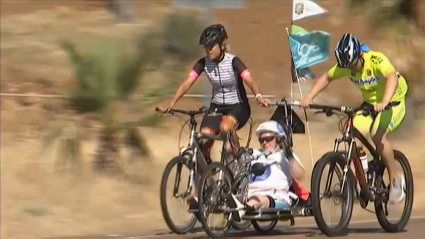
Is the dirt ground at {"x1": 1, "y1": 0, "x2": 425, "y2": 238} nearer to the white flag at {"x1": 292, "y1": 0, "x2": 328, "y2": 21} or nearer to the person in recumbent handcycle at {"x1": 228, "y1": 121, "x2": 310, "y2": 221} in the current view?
the white flag at {"x1": 292, "y1": 0, "x2": 328, "y2": 21}

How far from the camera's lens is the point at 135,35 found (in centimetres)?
2852

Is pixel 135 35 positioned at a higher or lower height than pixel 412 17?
higher

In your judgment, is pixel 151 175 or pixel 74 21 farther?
pixel 74 21

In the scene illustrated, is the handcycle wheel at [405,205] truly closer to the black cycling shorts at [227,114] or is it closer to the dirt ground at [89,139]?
the black cycling shorts at [227,114]

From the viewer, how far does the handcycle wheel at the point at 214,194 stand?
9.64 metres

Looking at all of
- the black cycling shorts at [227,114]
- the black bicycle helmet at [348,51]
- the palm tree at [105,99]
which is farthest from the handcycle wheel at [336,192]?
the palm tree at [105,99]

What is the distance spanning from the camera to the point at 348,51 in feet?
33.0

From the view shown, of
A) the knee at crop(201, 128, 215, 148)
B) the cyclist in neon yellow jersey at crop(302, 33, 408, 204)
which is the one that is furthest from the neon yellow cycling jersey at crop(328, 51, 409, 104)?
the knee at crop(201, 128, 215, 148)

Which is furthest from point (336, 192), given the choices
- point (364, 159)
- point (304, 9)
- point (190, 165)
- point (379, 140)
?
point (304, 9)

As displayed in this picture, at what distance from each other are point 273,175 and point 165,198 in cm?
110

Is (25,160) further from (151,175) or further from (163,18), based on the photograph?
(163,18)

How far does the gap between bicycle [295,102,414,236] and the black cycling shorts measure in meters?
0.97

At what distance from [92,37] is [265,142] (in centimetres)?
1806

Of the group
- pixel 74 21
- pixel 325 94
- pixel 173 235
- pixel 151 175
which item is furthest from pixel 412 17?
pixel 74 21
